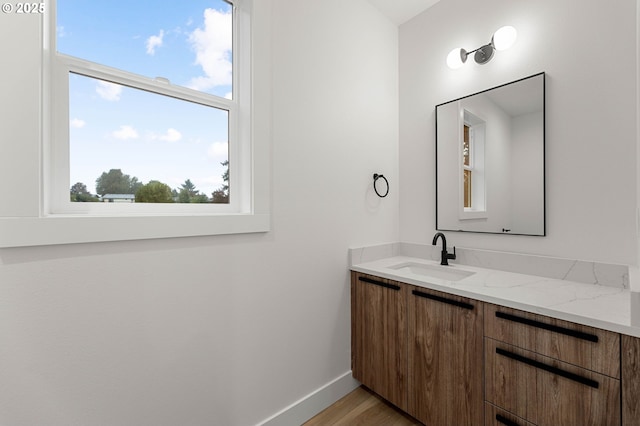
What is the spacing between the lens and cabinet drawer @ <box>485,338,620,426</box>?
1029mm

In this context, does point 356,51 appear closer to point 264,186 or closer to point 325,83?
point 325,83

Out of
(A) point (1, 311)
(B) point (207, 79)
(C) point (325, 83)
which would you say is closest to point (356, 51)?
(C) point (325, 83)

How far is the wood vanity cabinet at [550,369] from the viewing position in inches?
40.3

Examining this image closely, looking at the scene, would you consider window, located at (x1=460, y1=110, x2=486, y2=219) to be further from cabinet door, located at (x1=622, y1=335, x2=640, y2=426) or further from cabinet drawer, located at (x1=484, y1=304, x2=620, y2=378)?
cabinet door, located at (x1=622, y1=335, x2=640, y2=426)

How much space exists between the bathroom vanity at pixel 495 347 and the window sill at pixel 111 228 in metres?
0.96

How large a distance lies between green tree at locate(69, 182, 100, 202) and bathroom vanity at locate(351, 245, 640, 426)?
4.94 ft

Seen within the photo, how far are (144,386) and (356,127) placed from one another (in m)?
1.90

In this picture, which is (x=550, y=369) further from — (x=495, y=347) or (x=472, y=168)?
(x=472, y=168)

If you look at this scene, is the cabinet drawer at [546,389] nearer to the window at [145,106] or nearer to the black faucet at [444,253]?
the black faucet at [444,253]

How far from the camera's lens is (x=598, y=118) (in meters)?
1.48

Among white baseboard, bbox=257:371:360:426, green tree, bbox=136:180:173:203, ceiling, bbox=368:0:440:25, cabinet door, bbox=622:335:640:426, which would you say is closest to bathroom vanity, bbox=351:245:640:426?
cabinet door, bbox=622:335:640:426

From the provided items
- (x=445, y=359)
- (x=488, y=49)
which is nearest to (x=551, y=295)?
(x=445, y=359)

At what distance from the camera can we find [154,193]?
4.37ft

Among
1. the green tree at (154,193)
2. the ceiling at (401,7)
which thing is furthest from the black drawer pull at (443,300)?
the ceiling at (401,7)
